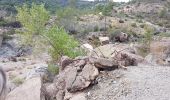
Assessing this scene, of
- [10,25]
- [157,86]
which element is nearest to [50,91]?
[157,86]

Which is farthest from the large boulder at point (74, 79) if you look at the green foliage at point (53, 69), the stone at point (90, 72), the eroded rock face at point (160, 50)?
the eroded rock face at point (160, 50)

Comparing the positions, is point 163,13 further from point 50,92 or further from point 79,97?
point 79,97

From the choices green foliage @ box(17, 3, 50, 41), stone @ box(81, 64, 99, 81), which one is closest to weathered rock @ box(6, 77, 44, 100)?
stone @ box(81, 64, 99, 81)

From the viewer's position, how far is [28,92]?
22047 mm

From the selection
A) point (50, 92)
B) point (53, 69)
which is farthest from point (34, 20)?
point (50, 92)

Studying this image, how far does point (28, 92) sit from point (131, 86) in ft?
25.9

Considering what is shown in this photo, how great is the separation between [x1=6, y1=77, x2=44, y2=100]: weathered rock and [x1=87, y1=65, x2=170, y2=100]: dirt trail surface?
4368 mm

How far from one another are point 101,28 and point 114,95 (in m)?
62.2

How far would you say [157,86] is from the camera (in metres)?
16.8

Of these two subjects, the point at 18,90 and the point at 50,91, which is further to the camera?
the point at 18,90

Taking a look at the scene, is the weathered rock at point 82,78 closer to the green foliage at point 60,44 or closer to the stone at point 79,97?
the stone at point 79,97

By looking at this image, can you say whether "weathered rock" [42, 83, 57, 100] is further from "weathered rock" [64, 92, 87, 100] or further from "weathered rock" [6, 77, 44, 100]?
"weathered rock" [64, 92, 87, 100]

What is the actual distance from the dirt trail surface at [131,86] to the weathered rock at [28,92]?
4368mm

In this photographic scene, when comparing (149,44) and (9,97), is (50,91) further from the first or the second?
(149,44)
